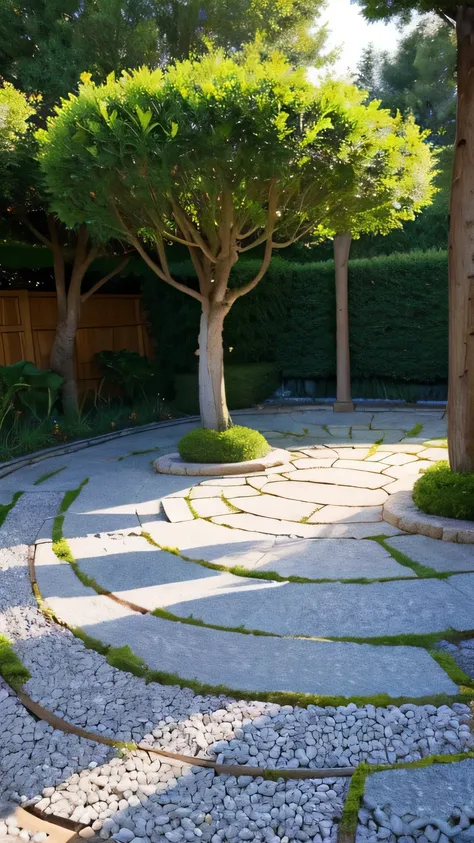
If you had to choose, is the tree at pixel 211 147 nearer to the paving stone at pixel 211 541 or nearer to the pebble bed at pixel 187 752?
the paving stone at pixel 211 541

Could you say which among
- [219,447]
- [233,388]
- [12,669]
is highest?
[233,388]

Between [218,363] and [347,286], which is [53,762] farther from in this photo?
[347,286]

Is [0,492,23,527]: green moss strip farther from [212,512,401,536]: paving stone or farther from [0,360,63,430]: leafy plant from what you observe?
[0,360,63,430]: leafy plant

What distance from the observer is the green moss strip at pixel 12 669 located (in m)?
2.52

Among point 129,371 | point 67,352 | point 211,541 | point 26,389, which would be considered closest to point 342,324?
point 129,371

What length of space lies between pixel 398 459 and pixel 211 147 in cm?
317

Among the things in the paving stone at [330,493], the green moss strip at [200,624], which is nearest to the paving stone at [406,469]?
the paving stone at [330,493]

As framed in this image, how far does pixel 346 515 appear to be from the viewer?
4410 mm

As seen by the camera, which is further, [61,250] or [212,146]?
[61,250]

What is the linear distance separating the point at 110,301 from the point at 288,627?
26.3 ft

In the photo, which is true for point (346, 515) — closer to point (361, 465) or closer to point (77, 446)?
point (361, 465)

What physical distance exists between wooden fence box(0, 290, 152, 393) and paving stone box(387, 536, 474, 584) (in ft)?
21.3

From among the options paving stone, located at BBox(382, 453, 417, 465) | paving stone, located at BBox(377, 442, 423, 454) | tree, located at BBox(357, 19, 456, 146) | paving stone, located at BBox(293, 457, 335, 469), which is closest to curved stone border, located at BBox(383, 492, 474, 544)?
paving stone, located at BBox(382, 453, 417, 465)

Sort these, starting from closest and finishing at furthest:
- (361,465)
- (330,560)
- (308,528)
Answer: (330,560)
(308,528)
(361,465)
